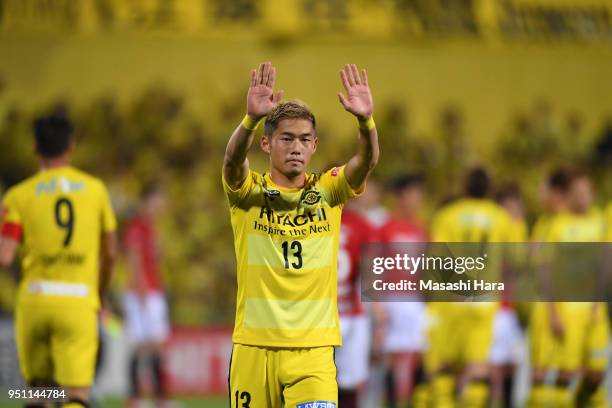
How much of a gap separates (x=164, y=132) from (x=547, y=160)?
5819mm

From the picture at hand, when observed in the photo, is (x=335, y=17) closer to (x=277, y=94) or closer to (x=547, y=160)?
(x=547, y=160)

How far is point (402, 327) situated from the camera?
11.9 meters

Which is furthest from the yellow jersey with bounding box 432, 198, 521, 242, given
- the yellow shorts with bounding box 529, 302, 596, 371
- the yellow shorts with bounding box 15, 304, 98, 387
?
the yellow shorts with bounding box 15, 304, 98, 387

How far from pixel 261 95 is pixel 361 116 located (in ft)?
1.51

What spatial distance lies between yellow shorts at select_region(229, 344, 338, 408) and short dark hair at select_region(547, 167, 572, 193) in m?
5.49

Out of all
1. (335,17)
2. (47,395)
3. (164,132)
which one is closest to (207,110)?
(164,132)

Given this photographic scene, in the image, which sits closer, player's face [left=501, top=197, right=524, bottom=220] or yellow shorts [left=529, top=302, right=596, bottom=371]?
yellow shorts [left=529, top=302, right=596, bottom=371]

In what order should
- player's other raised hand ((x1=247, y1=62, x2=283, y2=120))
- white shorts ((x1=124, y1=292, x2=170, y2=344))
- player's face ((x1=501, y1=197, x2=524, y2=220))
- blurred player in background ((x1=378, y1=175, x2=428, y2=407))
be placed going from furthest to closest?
1. player's face ((x1=501, y1=197, x2=524, y2=220))
2. white shorts ((x1=124, y1=292, x2=170, y2=344))
3. blurred player in background ((x1=378, y1=175, x2=428, y2=407))
4. player's other raised hand ((x1=247, y1=62, x2=283, y2=120))

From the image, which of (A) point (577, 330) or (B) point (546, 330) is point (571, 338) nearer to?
(A) point (577, 330)

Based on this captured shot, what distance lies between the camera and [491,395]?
1224cm

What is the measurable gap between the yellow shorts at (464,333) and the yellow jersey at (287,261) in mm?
5052

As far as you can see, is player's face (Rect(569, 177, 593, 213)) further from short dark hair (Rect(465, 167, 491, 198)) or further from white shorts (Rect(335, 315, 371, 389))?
white shorts (Rect(335, 315, 371, 389))

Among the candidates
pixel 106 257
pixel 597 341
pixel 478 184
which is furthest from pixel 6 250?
pixel 597 341

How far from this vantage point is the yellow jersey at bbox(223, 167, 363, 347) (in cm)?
541
